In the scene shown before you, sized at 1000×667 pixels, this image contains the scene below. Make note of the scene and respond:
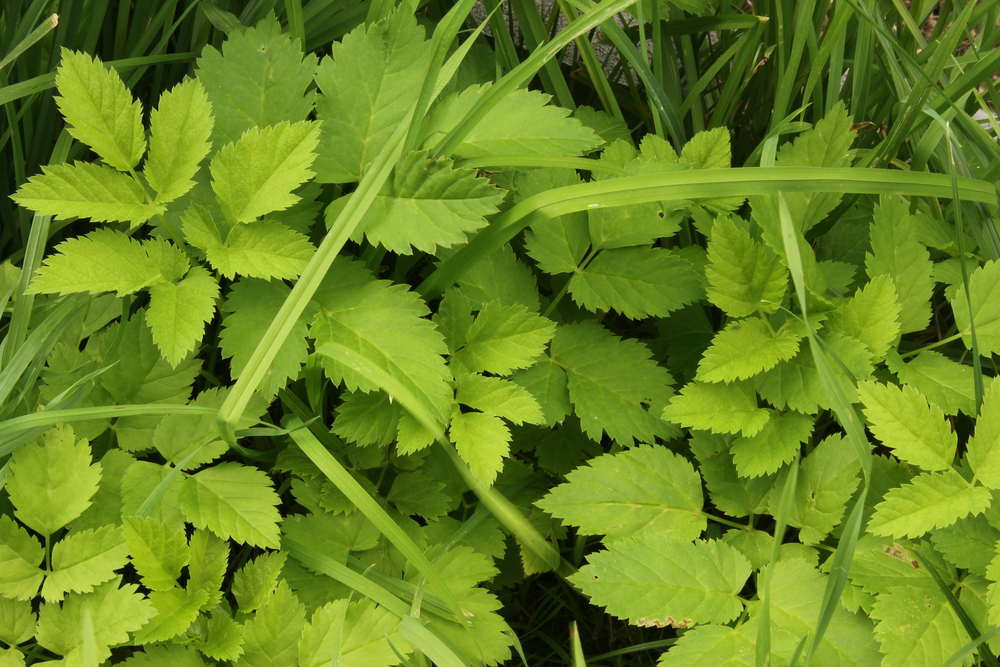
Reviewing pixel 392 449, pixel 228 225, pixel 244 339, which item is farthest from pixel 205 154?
pixel 392 449

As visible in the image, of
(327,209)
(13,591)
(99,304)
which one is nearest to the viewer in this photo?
(13,591)

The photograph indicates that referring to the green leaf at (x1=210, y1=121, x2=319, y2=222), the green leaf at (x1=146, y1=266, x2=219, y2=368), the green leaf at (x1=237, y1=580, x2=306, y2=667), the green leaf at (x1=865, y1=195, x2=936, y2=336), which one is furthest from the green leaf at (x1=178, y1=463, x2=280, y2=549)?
the green leaf at (x1=865, y1=195, x2=936, y2=336)

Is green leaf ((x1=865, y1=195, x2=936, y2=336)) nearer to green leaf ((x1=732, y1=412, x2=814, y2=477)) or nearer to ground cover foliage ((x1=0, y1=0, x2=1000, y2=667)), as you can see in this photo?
ground cover foliage ((x1=0, y1=0, x2=1000, y2=667))

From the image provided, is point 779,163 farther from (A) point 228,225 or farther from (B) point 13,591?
(B) point 13,591

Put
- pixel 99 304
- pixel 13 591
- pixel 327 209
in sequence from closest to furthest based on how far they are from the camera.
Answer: pixel 13 591 < pixel 327 209 < pixel 99 304

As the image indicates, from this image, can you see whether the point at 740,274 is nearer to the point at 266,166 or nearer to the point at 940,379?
the point at 940,379

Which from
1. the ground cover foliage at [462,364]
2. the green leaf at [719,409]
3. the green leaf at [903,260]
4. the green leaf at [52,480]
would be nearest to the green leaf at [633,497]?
the ground cover foliage at [462,364]

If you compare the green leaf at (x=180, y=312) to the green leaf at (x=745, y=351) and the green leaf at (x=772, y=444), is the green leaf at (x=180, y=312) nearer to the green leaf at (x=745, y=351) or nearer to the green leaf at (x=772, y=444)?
the green leaf at (x=745, y=351)

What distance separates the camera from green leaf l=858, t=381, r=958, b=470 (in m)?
1.34

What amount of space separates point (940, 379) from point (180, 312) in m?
1.56

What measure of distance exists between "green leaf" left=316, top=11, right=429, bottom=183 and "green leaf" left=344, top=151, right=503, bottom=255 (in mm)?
140

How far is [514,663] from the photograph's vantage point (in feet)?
5.31

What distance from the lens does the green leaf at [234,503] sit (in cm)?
133

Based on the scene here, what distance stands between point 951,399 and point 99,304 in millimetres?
1847
